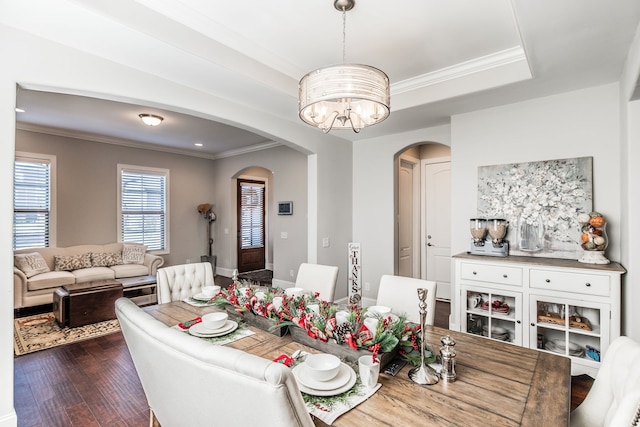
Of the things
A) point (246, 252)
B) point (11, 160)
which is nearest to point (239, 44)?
point (11, 160)

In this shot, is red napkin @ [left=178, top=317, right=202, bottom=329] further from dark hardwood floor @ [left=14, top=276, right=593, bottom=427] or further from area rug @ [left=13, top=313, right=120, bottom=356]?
area rug @ [left=13, top=313, right=120, bottom=356]

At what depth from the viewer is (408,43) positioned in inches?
103

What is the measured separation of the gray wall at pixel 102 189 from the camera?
531 cm

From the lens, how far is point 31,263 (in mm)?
4535

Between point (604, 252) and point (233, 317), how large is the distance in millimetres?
3191

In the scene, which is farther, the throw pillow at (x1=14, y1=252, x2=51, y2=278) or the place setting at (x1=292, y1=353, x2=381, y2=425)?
the throw pillow at (x1=14, y1=252, x2=51, y2=278)

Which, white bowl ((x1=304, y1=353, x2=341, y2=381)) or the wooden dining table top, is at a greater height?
white bowl ((x1=304, y1=353, x2=341, y2=381))

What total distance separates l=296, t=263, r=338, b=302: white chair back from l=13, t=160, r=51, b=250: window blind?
489 cm

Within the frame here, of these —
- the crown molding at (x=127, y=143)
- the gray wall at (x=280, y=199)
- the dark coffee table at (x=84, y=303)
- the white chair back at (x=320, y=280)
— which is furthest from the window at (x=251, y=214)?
the white chair back at (x=320, y=280)

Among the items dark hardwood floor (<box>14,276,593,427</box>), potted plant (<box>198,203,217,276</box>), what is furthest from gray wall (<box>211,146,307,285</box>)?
dark hardwood floor (<box>14,276,593,427</box>)

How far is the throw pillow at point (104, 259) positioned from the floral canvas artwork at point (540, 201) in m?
5.70

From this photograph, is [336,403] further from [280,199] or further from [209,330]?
[280,199]

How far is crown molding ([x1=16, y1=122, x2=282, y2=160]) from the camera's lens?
507 cm

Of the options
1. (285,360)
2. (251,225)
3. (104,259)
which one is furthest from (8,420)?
(251,225)
